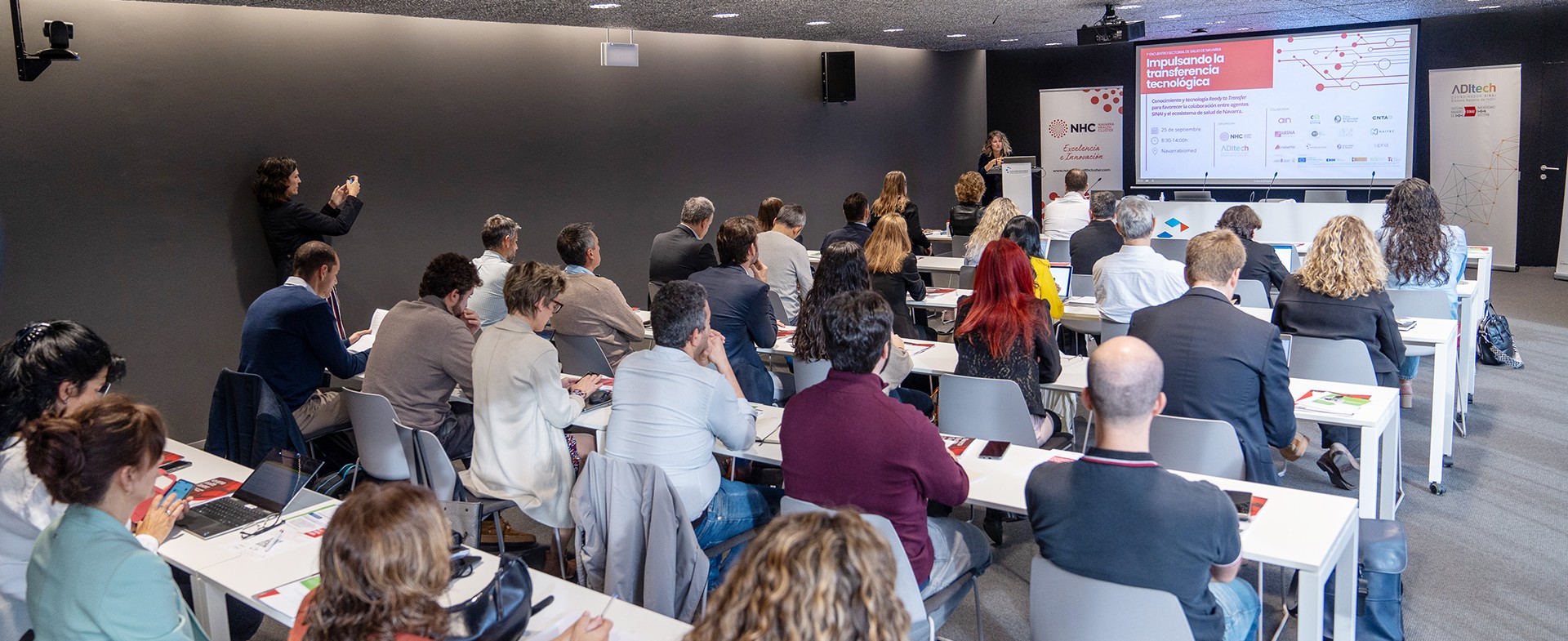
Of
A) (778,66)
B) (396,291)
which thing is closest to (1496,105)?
(778,66)

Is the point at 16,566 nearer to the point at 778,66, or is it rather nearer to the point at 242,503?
the point at 242,503

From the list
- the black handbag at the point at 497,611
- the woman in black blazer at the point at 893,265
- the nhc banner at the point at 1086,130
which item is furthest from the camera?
the nhc banner at the point at 1086,130

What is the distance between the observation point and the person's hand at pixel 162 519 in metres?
2.83

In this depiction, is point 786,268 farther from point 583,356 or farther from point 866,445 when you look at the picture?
point 866,445

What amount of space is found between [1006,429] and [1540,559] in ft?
7.14

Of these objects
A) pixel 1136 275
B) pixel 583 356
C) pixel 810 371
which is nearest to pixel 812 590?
pixel 810 371

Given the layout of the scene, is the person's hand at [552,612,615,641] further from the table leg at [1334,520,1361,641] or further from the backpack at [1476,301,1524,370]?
the backpack at [1476,301,1524,370]

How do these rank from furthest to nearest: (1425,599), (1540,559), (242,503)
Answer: (1540,559), (1425,599), (242,503)

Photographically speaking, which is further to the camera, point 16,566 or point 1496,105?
point 1496,105

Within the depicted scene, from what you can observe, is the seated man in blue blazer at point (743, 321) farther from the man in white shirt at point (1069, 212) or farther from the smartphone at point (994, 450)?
the man in white shirt at point (1069, 212)

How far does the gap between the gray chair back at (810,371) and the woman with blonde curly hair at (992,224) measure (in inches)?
102

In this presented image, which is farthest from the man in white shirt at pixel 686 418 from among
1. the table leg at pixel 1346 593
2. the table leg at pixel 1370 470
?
the table leg at pixel 1370 470

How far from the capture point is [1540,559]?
4059 mm

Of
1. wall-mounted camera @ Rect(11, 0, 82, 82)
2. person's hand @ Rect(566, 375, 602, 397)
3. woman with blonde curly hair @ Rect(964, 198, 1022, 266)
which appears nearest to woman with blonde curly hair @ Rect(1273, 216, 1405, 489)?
woman with blonde curly hair @ Rect(964, 198, 1022, 266)
